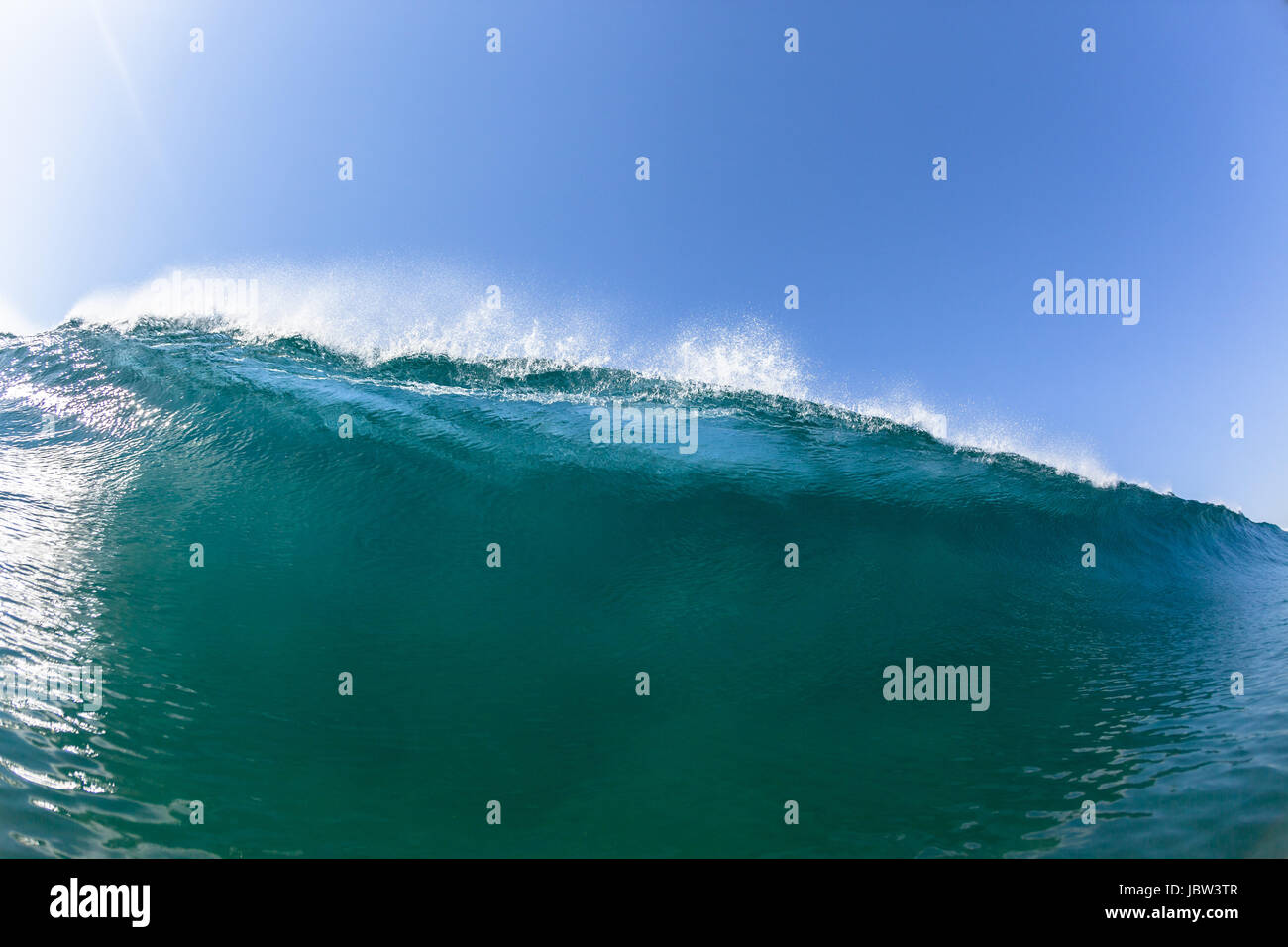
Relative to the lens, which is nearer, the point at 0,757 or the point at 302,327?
the point at 0,757

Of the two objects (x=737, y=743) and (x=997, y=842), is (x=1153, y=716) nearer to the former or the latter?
(x=997, y=842)

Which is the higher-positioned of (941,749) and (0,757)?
(0,757)

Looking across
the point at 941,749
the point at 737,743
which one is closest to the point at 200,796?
the point at 737,743

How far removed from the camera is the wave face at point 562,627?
3.39m

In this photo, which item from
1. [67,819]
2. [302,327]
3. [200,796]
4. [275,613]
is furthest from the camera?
[302,327]

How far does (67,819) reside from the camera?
298cm

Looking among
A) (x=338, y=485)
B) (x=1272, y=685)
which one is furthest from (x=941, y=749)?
(x=338, y=485)

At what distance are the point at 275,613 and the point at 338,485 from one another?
2.07 meters

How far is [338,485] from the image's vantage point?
6977 mm

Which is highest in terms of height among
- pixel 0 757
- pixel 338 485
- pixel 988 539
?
Answer: pixel 338 485

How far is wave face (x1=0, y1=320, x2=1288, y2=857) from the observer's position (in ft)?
11.1

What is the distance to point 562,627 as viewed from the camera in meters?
5.39
